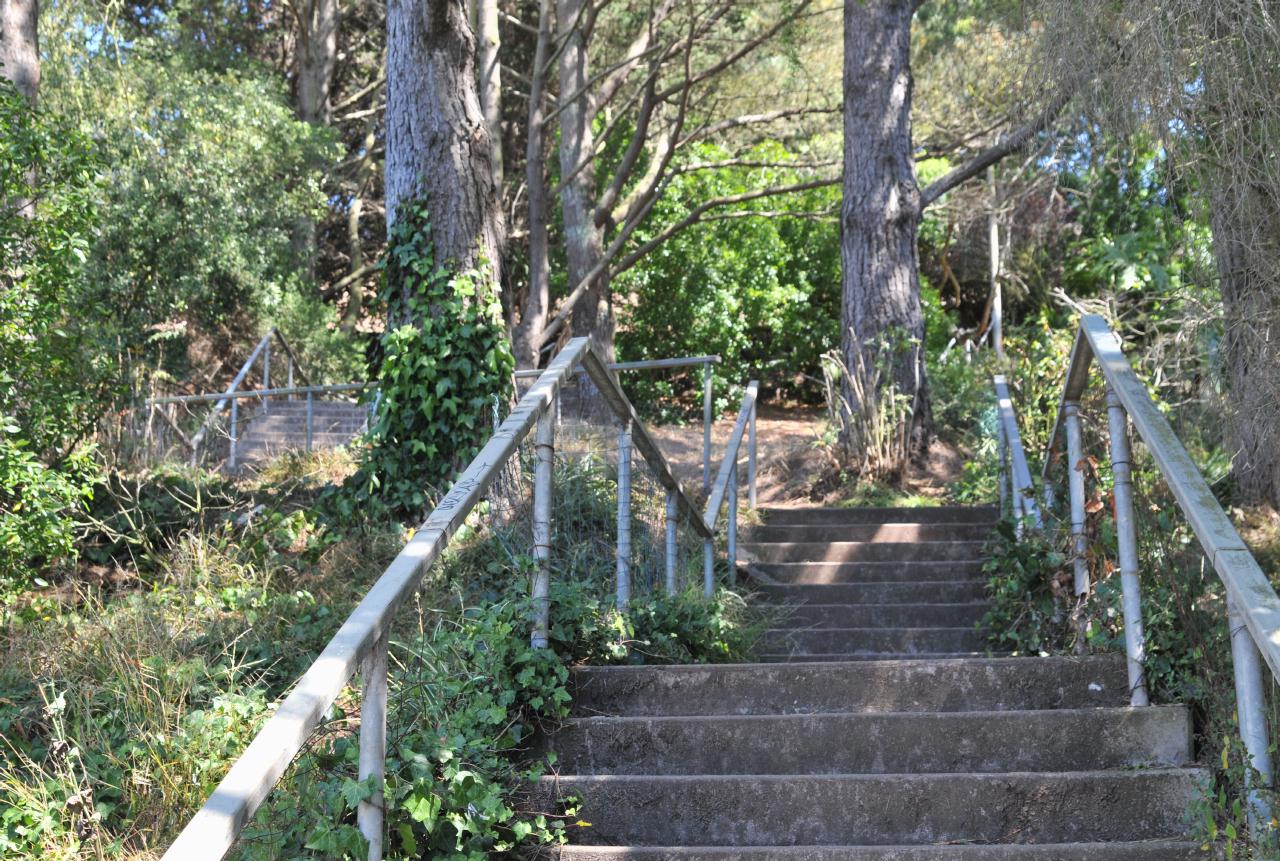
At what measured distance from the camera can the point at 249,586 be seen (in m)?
6.37

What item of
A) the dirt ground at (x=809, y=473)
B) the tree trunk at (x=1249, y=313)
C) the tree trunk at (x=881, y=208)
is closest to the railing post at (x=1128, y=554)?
the tree trunk at (x=1249, y=313)

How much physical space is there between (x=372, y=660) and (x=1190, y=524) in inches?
80.4

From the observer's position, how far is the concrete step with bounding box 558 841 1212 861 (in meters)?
3.14

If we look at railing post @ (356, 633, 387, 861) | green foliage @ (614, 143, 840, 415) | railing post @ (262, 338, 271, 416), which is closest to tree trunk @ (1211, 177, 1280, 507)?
railing post @ (356, 633, 387, 861)

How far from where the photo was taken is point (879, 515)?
880 centimetres

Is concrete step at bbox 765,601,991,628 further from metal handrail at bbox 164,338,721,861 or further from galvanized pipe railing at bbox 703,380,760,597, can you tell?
metal handrail at bbox 164,338,721,861

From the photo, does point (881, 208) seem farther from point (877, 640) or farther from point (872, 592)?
point (877, 640)

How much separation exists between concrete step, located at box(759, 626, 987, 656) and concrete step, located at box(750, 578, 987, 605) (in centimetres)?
75

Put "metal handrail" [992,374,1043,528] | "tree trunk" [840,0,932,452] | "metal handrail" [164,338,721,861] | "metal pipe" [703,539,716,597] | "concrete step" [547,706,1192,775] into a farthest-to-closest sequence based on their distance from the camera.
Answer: "tree trunk" [840,0,932,452], "metal handrail" [992,374,1043,528], "metal pipe" [703,539,716,597], "concrete step" [547,706,1192,775], "metal handrail" [164,338,721,861]

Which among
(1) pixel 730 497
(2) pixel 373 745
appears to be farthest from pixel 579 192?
(2) pixel 373 745

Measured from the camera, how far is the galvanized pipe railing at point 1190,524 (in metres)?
2.74

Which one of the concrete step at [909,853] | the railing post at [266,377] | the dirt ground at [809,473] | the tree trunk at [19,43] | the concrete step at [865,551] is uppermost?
the tree trunk at [19,43]

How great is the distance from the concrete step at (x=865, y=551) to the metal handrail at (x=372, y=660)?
13.5 feet

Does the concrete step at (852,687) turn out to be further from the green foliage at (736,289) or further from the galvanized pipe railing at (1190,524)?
the green foliage at (736,289)
